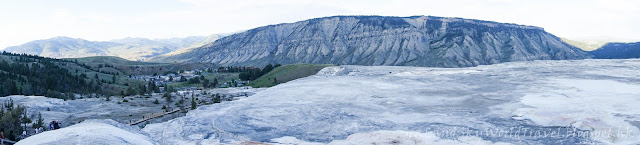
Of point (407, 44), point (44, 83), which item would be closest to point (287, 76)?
point (44, 83)

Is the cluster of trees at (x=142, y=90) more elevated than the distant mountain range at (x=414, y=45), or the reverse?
the distant mountain range at (x=414, y=45)

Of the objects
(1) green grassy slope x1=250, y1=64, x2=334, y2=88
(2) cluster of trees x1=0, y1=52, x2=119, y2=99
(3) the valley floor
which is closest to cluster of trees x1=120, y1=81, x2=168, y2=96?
(2) cluster of trees x1=0, y1=52, x2=119, y2=99

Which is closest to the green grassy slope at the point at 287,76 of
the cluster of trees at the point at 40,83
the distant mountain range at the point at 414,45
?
the cluster of trees at the point at 40,83

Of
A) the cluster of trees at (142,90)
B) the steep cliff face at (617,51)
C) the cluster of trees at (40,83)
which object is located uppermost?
the steep cliff face at (617,51)

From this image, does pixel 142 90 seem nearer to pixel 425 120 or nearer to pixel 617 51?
pixel 425 120

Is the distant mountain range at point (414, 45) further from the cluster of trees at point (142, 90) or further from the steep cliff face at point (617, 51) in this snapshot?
the cluster of trees at point (142, 90)

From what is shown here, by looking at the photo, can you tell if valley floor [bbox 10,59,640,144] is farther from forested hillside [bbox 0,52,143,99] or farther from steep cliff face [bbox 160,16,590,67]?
steep cliff face [bbox 160,16,590,67]
